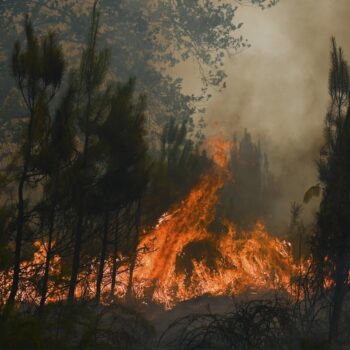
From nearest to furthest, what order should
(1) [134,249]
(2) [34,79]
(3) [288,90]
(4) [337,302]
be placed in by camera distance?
(2) [34,79] → (4) [337,302] → (1) [134,249] → (3) [288,90]

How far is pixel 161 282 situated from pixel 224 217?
140 inches

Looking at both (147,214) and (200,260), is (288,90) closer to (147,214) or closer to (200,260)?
(200,260)

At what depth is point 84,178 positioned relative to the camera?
10.2 metres

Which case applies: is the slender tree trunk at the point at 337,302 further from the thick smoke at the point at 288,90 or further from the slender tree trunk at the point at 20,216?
the thick smoke at the point at 288,90

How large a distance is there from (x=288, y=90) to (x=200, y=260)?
16932 millimetres

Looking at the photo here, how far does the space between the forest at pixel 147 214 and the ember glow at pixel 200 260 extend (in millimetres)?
47

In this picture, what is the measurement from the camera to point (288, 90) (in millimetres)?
31703

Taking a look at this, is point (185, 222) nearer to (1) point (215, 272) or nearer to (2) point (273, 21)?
(1) point (215, 272)

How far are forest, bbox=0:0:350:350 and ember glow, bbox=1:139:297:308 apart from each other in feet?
0.16

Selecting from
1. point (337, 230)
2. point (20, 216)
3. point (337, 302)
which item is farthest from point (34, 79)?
point (337, 302)

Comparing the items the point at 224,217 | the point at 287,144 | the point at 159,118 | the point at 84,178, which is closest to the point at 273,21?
the point at 287,144

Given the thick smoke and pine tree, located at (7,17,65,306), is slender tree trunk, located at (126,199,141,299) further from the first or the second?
the thick smoke

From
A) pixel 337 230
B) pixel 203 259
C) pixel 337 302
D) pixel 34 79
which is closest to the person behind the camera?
pixel 34 79

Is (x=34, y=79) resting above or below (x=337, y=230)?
above
